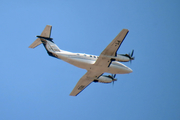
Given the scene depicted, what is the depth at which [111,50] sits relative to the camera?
28.8 metres

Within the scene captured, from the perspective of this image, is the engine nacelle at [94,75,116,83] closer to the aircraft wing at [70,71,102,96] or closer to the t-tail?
the aircraft wing at [70,71,102,96]

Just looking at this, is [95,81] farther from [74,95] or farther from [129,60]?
[129,60]

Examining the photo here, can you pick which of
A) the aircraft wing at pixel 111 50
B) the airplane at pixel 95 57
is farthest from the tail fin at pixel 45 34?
the aircraft wing at pixel 111 50

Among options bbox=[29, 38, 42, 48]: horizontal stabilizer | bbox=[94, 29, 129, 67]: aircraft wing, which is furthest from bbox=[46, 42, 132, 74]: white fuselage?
bbox=[29, 38, 42, 48]: horizontal stabilizer

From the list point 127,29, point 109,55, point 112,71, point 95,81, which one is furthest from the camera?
point 95,81

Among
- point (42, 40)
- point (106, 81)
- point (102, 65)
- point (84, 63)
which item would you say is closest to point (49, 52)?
point (42, 40)

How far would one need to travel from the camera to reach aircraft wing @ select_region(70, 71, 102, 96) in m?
33.1

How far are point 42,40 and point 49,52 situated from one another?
6.95ft

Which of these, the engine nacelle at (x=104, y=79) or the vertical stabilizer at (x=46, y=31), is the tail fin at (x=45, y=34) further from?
the engine nacelle at (x=104, y=79)

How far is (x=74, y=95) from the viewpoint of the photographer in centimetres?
3559

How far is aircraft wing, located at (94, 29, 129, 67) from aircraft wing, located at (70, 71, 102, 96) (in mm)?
3337

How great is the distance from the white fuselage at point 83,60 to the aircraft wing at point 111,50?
95 centimetres

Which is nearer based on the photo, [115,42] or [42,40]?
[115,42]

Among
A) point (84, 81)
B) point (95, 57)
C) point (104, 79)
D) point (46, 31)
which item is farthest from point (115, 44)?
point (46, 31)
